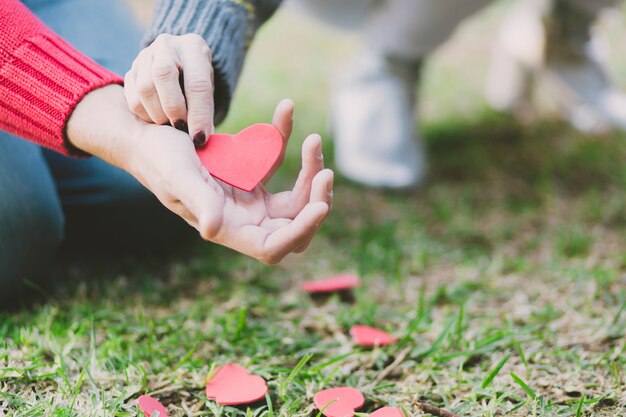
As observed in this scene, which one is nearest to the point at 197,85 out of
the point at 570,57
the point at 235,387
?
the point at 235,387

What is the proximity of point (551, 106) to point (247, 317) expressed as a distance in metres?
1.73

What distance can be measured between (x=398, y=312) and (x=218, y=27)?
616mm

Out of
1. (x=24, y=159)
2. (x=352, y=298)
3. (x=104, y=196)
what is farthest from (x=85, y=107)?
(x=352, y=298)

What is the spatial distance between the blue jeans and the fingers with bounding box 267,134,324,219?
0.49 metres

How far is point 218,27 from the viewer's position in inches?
44.1

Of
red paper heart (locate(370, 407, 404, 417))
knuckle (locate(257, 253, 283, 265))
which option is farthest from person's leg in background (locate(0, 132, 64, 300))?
red paper heart (locate(370, 407, 404, 417))

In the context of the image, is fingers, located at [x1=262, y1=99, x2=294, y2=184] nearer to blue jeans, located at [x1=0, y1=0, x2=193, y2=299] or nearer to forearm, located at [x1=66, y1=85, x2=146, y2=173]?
forearm, located at [x1=66, y1=85, x2=146, y2=173]

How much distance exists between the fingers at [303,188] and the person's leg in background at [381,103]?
3.34 feet

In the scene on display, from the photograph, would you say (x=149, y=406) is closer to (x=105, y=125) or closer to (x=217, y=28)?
(x=105, y=125)

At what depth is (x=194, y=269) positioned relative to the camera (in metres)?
1.40

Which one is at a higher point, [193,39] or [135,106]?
[193,39]

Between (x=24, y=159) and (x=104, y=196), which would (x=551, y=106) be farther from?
(x=24, y=159)

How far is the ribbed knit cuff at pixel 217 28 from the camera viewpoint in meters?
1.07

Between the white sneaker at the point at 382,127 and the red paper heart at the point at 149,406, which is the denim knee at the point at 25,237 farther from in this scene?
the white sneaker at the point at 382,127
